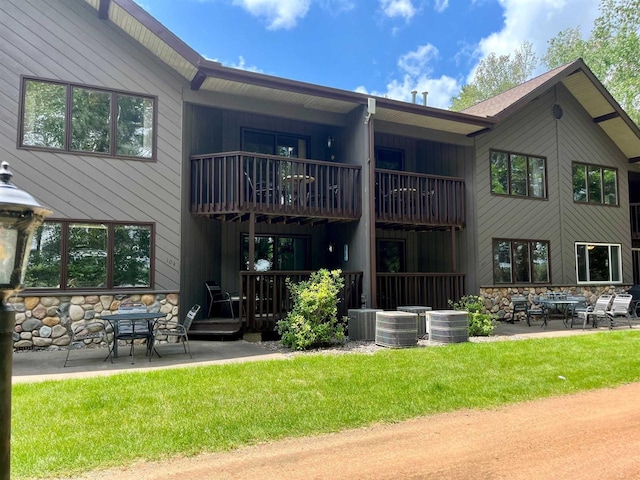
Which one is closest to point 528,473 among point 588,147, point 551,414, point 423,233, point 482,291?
point 551,414

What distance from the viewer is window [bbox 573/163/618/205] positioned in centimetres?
1455

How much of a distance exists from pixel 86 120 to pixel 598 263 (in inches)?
602

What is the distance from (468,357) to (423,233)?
22.5 ft

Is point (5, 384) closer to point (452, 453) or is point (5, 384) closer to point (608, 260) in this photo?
point (452, 453)

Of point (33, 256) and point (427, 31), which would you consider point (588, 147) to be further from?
point (427, 31)

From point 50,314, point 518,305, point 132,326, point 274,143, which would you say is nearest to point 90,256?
point 50,314

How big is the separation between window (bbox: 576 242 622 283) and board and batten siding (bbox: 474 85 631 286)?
254 mm

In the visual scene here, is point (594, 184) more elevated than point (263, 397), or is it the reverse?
point (594, 184)

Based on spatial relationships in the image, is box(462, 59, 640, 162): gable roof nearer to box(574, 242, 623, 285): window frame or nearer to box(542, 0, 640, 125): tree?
box(574, 242, 623, 285): window frame

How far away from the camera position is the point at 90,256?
8578mm

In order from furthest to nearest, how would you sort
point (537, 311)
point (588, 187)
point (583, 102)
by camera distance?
point (588, 187) → point (583, 102) → point (537, 311)

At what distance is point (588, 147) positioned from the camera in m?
14.8

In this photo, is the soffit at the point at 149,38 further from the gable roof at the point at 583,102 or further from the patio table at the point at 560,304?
the patio table at the point at 560,304

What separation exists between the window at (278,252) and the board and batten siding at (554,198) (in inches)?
189
